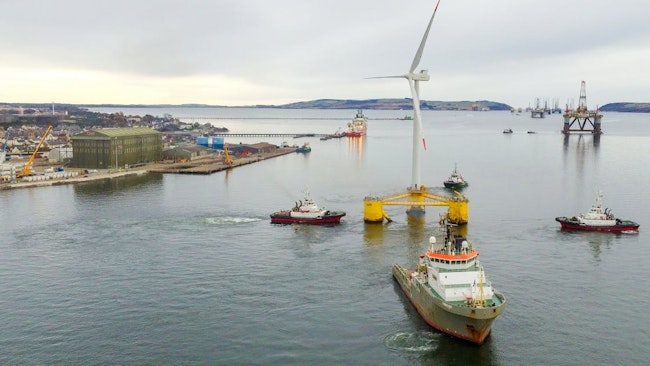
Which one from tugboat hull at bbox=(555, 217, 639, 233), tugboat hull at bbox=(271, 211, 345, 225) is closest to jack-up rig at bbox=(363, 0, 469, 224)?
tugboat hull at bbox=(271, 211, 345, 225)

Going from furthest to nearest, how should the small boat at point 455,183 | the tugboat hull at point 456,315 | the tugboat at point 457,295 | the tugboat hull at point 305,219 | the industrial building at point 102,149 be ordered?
the industrial building at point 102,149, the small boat at point 455,183, the tugboat hull at point 305,219, the tugboat at point 457,295, the tugboat hull at point 456,315

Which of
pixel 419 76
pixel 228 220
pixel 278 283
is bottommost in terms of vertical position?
pixel 278 283

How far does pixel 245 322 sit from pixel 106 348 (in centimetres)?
972

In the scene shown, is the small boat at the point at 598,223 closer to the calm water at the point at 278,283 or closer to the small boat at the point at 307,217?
the calm water at the point at 278,283

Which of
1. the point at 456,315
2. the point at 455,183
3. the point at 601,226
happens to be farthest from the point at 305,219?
the point at 455,183

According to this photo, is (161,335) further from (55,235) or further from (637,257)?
(637,257)

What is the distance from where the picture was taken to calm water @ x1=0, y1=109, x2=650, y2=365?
40188 mm

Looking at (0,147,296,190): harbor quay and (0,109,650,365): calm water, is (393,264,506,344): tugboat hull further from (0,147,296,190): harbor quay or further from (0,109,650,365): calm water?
(0,147,296,190): harbor quay

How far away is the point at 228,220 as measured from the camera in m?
79.9

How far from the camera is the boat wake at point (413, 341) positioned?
40500 millimetres

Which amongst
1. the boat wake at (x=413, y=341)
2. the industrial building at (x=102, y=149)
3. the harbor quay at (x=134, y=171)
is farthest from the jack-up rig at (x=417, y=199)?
the industrial building at (x=102, y=149)

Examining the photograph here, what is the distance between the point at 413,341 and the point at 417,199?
4321cm

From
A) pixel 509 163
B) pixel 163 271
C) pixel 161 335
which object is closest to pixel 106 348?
pixel 161 335

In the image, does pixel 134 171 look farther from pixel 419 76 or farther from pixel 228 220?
pixel 419 76
